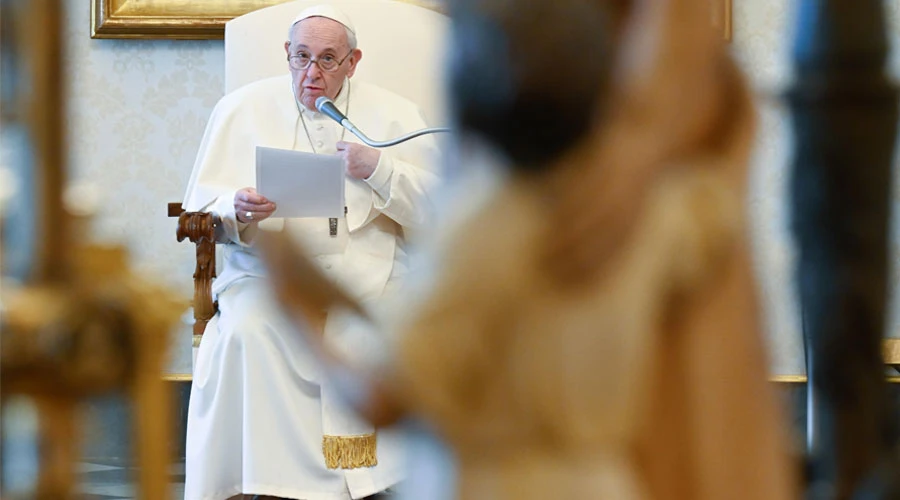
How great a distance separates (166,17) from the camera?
19.1ft

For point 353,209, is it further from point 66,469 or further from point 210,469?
point 66,469

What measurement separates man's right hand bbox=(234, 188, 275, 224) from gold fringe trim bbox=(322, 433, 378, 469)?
27.4 inches

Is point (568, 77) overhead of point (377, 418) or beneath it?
overhead

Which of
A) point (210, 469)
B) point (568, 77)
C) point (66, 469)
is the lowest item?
point (210, 469)

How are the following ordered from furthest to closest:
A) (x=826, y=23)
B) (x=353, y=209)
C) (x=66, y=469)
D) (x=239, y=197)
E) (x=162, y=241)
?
(x=162, y=241)
(x=353, y=209)
(x=239, y=197)
(x=826, y=23)
(x=66, y=469)

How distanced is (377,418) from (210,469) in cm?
342

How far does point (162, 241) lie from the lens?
5.94m

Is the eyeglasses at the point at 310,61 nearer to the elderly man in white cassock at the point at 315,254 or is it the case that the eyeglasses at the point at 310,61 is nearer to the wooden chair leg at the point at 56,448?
the elderly man in white cassock at the point at 315,254

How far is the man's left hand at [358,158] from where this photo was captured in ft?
13.5

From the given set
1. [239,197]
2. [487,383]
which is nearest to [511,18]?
[487,383]

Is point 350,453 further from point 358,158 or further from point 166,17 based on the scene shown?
point 166,17

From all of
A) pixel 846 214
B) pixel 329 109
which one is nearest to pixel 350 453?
pixel 329 109

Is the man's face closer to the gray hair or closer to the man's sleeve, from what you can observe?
the gray hair

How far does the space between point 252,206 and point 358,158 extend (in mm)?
505
